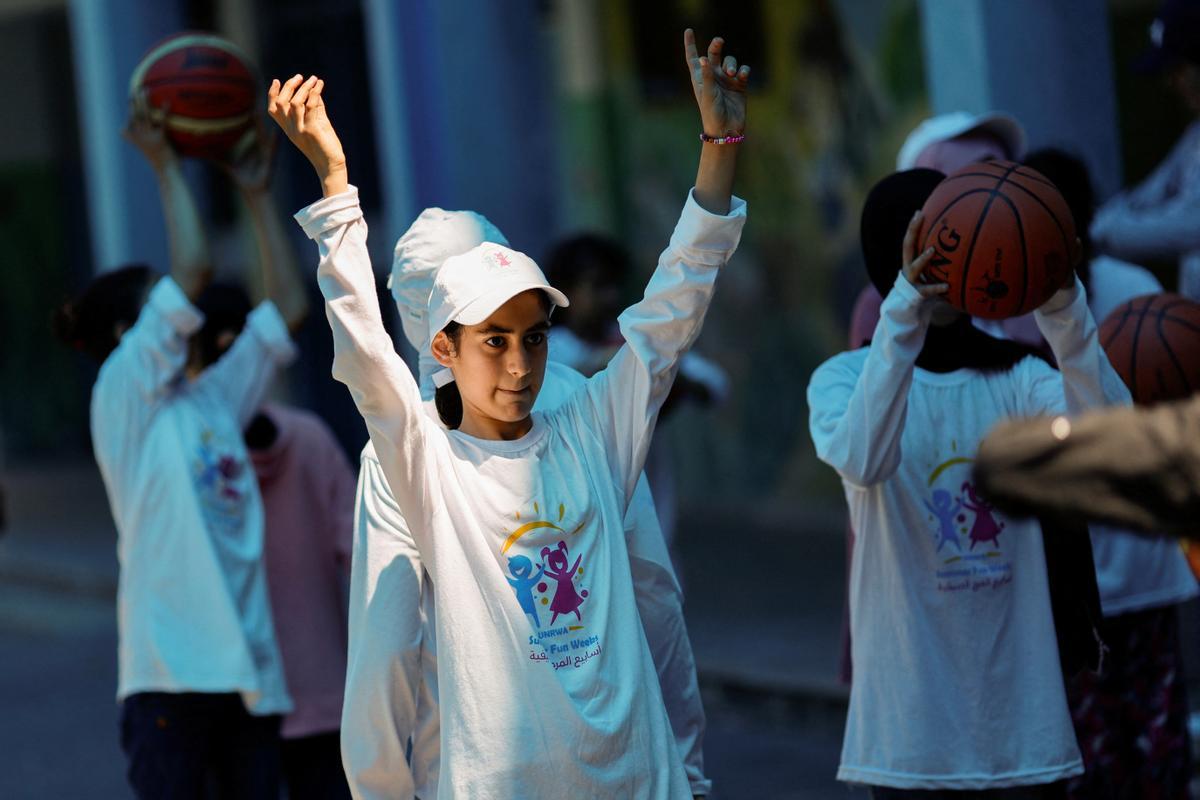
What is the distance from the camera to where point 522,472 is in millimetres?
3830

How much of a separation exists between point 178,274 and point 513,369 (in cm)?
246

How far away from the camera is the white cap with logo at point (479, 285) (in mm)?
3740

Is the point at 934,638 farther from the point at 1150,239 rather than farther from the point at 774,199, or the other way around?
the point at 774,199

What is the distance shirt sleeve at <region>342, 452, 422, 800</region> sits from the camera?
12.7 feet

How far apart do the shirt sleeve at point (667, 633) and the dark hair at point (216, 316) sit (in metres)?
2.40

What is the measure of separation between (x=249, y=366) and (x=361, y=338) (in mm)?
2509

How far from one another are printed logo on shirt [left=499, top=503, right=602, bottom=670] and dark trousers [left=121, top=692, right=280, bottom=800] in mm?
2227

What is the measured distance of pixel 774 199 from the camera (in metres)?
12.8

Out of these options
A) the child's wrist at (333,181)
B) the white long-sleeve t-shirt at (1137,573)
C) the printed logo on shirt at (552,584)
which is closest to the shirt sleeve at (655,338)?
the printed logo on shirt at (552,584)

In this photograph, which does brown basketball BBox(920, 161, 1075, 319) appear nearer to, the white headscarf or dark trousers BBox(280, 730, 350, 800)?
the white headscarf

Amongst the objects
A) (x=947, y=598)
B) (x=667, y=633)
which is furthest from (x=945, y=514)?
(x=667, y=633)

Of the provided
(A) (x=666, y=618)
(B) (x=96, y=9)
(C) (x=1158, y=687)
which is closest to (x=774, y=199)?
(B) (x=96, y=9)

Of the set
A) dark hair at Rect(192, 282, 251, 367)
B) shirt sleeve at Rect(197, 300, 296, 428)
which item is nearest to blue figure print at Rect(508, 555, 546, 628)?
shirt sleeve at Rect(197, 300, 296, 428)

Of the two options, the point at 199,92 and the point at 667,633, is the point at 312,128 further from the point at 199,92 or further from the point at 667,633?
the point at 199,92
